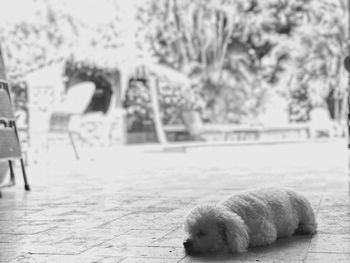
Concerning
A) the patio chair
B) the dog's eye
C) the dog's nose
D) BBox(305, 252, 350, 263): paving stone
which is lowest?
BBox(305, 252, 350, 263): paving stone

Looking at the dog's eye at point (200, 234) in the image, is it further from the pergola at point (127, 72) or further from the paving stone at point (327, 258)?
the pergola at point (127, 72)

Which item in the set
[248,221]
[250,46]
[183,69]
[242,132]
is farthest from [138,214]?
[250,46]

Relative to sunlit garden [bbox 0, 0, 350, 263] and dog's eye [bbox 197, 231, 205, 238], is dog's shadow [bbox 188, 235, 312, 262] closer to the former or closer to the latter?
dog's eye [bbox 197, 231, 205, 238]

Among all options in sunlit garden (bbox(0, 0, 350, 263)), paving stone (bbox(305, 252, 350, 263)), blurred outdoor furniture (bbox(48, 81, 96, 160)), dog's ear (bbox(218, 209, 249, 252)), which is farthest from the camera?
sunlit garden (bbox(0, 0, 350, 263))

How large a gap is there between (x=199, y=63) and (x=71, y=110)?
5936 mm

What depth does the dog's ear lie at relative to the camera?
70.2 inches

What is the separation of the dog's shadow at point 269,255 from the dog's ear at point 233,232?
0.03 meters

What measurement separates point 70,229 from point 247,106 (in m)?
10.8

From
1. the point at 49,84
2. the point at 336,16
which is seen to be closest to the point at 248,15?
the point at 336,16

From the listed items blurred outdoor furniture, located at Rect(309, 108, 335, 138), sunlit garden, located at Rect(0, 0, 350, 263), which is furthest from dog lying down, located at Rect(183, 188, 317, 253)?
blurred outdoor furniture, located at Rect(309, 108, 335, 138)

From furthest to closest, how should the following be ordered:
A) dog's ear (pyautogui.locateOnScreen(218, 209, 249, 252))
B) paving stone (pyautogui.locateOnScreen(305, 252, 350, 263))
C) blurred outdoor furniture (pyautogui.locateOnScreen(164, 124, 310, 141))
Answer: blurred outdoor furniture (pyautogui.locateOnScreen(164, 124, 310, 141))
dog's ear (pyautogui.locateOnScreen(218, 209, 249, 252))
paving stone (pyautogui.locateOnScreen(305, 252, 350, 263))

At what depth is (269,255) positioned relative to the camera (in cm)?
176

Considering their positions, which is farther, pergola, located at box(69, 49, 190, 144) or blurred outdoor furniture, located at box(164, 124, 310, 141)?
blurred outdoor furniture, located at box(164, 124, 310, 141)

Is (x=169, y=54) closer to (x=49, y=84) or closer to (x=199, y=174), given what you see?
(x=49, y=84)
